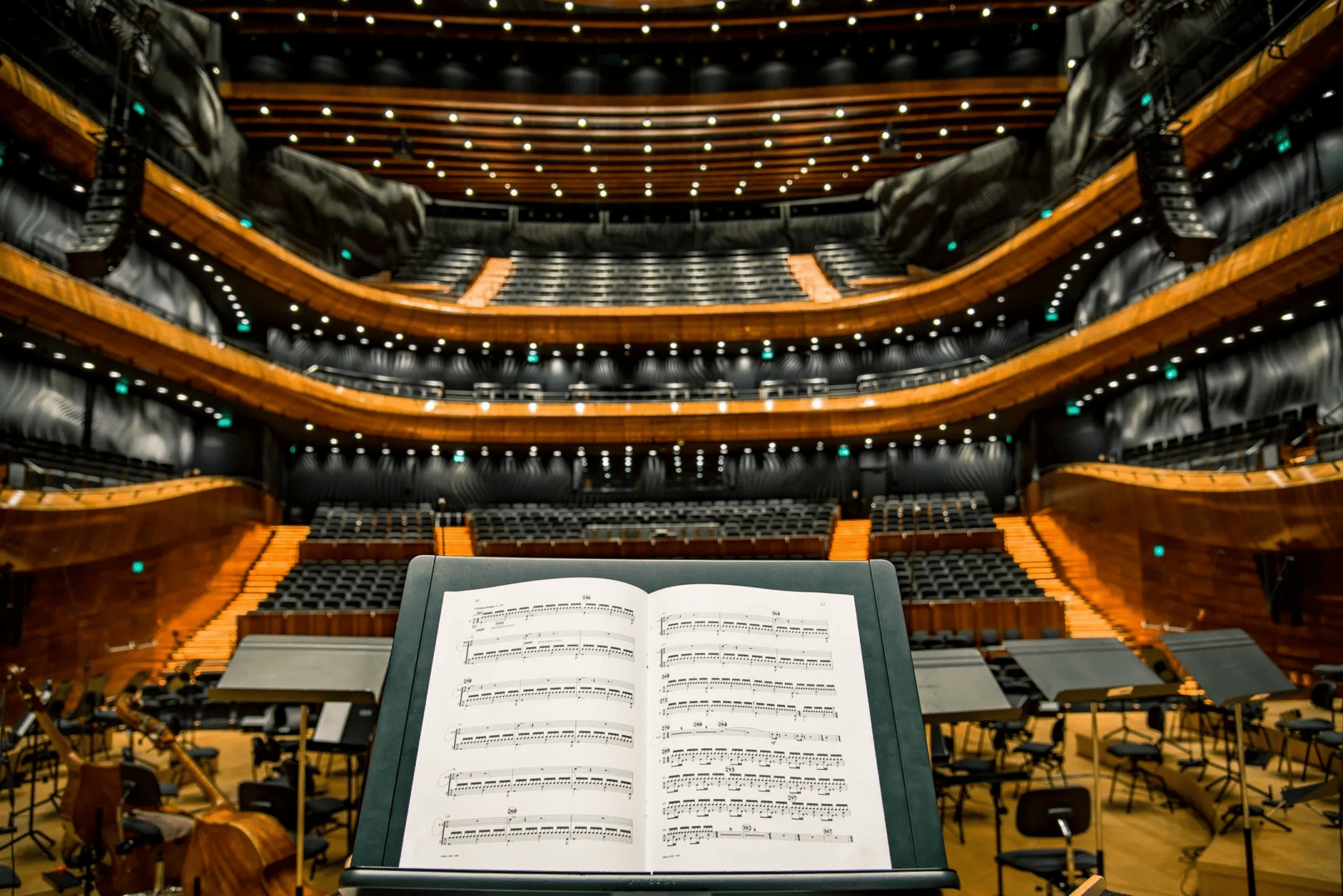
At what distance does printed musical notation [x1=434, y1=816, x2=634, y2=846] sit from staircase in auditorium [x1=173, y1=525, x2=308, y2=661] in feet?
37.6

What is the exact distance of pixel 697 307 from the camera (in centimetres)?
1953

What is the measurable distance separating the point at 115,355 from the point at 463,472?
9.40 metres

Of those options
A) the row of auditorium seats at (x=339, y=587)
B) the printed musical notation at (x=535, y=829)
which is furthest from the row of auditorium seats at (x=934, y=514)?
the printed musical notation at (x=535, y=829)

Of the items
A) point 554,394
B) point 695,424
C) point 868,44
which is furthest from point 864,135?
point 554,394

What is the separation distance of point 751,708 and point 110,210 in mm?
12074

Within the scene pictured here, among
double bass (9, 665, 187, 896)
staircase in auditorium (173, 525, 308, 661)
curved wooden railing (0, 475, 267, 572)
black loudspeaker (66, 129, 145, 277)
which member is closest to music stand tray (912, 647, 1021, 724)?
double bass (9, 665, 187, 896)

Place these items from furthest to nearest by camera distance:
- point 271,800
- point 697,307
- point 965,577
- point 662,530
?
point 697,307 < point 662,530 < point 965,577 < point 271,800

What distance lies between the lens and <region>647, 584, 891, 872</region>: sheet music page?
1119 millimetres

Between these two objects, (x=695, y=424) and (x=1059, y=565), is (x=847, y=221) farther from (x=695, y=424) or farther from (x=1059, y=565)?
(x=1059, y=565)

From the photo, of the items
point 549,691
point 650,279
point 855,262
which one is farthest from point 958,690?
point 855,262

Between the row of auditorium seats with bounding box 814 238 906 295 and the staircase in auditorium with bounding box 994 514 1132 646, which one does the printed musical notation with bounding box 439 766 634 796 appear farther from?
the row of auditorium seats with bounding box 814 238 906 295

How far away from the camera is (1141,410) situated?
48.4 ft

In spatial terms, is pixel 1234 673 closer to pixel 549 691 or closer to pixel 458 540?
pixel 549 691

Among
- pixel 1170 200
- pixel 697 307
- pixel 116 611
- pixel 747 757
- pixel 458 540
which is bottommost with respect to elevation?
pixel 116 611
